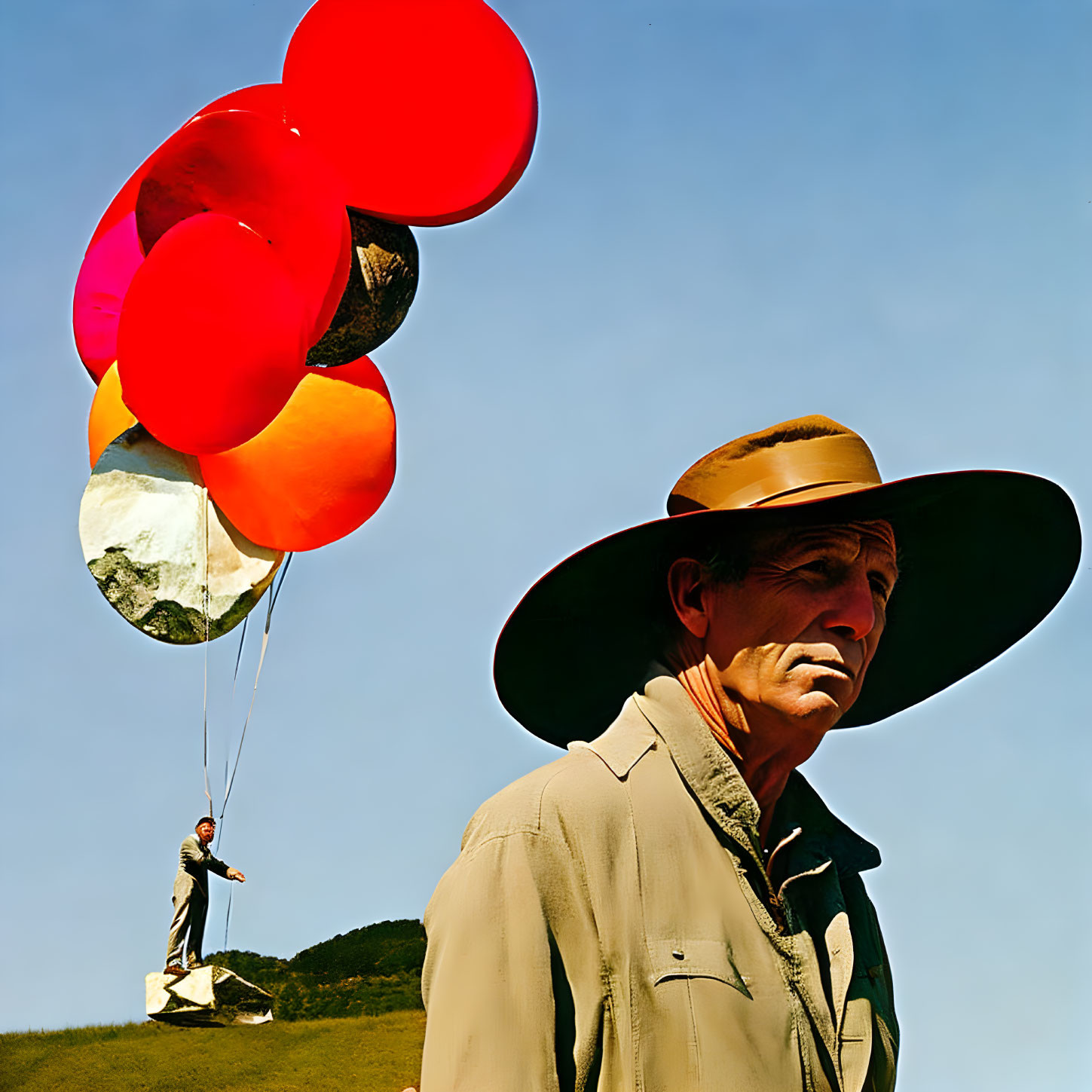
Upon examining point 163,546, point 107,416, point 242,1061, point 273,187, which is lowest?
point 242,1061

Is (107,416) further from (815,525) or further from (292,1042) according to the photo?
(292,1042)

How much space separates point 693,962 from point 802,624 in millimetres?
589

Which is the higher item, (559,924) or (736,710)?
(736,710)

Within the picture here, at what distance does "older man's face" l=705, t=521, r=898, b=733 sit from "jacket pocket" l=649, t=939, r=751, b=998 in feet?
1.35

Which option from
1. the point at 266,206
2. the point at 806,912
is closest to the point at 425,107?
the point at 266,206

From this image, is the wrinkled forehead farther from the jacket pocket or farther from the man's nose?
the jacket pocket

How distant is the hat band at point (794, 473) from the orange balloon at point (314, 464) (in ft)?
7.01

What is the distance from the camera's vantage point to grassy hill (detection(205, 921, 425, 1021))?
555 cm

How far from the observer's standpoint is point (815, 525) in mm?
2307

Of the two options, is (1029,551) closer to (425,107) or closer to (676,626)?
(676,626)

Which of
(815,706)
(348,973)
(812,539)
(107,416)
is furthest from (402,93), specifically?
(348,973)

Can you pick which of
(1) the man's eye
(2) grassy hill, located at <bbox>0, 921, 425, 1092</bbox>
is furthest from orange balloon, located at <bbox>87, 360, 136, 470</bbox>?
(1) the man's eye

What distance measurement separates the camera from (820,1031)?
2.08 m

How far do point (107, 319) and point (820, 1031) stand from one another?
365cm
